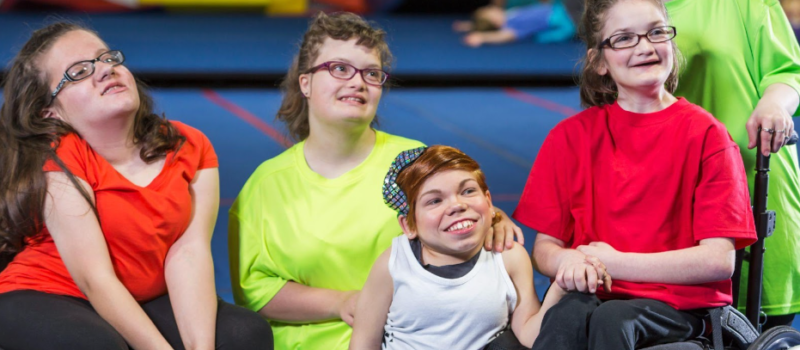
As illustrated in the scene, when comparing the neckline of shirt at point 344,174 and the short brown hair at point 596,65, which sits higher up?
the short brown hair at point 596,65

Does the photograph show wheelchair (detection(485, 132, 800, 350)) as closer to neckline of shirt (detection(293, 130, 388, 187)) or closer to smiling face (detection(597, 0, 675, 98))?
smiling face (detection(597, 0, 675, 98))

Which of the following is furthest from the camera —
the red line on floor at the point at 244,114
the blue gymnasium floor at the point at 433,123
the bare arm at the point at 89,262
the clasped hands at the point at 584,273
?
the red line on floor at the point at 244,114

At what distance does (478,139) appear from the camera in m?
6.25

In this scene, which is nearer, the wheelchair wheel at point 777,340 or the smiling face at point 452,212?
the wheelchair wheel at point 777,340

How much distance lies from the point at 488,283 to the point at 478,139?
3981 millimetres

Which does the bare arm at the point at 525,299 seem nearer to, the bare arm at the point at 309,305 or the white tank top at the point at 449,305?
the white tank top at the point at 449,305

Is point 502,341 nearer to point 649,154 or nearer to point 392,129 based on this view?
point 649,154

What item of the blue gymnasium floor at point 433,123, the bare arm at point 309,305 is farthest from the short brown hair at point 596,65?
the blue gymnasium floor at point 433,123

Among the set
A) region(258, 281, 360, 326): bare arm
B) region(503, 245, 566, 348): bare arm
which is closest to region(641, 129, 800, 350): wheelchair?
region(503, 245, 566, 348): bare arm

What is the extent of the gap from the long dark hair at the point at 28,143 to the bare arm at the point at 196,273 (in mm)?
157

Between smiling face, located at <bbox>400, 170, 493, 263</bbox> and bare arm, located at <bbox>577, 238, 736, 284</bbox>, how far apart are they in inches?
12.1

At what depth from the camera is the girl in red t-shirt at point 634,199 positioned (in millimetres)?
2104

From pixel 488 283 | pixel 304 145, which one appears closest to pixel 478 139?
pixel 304 145

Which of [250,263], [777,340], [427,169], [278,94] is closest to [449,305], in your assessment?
[427,169]
